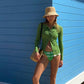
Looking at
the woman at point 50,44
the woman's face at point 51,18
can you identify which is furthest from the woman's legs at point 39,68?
the woman's face at point 51,18

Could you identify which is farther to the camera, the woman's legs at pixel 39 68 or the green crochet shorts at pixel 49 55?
the green crochet shorts at pixel 49 55

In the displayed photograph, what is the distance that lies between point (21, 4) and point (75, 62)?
2.19 m

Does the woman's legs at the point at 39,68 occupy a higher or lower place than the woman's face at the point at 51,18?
lower

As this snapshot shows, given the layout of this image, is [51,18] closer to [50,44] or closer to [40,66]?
[50,44]

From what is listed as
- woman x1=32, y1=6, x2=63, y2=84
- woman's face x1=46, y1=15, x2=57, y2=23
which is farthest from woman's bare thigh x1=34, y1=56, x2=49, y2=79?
woman's face x1=46, y1=15, x2=57, y2=23

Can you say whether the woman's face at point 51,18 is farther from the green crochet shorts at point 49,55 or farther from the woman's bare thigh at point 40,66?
the woman's bare thigh at point 40,66

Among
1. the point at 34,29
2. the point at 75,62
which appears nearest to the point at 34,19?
the point at 34,29

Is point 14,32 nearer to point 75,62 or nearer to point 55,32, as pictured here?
point 55,32

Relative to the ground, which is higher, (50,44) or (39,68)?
(50,44)

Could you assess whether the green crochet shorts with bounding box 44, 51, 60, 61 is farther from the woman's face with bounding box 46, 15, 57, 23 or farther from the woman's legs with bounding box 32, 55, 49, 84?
the woman's face with bounding box 46, 15, 57, 23

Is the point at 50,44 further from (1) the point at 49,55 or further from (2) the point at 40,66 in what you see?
(2) the point at 40,66

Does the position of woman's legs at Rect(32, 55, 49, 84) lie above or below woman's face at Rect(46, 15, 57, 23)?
below

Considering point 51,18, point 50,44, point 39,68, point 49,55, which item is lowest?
point 39,68

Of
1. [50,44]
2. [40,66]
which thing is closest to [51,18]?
[50,44]
